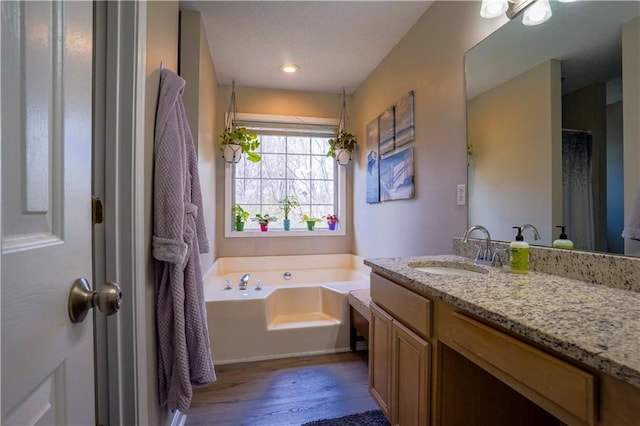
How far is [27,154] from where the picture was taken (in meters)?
0.45

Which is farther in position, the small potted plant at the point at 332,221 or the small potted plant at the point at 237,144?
the small potted plant at the point at 332,221

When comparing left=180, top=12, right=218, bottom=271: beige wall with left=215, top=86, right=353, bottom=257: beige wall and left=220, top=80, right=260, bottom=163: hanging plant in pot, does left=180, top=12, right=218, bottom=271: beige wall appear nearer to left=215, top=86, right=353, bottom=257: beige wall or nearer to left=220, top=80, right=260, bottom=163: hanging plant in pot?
left=220, top=80, right=260, bottom=163: hanging plant in pot

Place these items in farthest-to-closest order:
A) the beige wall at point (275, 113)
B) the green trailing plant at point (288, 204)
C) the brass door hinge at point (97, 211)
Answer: the green trailing plant at point (288, 204)
the beige wall at point (275, 113)
the brass door hinge at point (97, 211)

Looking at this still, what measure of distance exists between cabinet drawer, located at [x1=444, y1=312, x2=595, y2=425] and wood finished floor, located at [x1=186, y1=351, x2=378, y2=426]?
44.5 inches

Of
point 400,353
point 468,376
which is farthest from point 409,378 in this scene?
point 468,376

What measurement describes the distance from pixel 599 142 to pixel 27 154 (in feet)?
5.21

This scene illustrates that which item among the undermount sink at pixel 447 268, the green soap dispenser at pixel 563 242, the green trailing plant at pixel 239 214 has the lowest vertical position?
the undermount sink at pixel 447 268

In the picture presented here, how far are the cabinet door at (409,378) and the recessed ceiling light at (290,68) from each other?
2.40m

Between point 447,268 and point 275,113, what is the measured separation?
2.50 metres

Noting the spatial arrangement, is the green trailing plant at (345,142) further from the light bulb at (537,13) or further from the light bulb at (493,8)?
the light bulb at (537,13)

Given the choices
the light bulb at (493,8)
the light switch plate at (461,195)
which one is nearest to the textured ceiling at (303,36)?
the light bulb at (493,8)

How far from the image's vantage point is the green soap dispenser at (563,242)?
117 centimetres

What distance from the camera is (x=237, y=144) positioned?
303 cm

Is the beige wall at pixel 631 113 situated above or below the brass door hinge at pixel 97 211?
above
